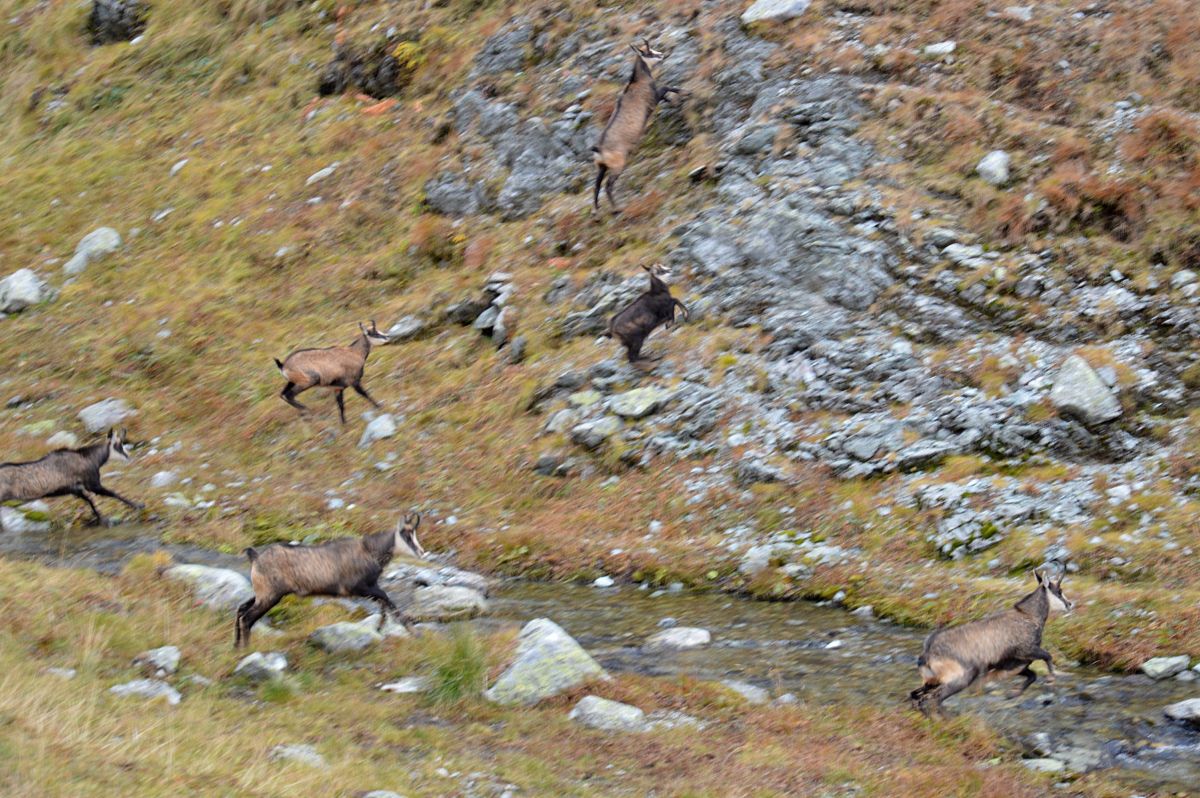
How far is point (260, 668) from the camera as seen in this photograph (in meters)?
9.47

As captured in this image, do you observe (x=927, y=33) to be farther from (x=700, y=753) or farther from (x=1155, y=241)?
(x=700, y=753)

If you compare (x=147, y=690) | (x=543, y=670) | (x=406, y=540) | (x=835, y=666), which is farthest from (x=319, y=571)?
(x=835, y=666)

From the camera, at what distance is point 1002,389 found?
46.3ft

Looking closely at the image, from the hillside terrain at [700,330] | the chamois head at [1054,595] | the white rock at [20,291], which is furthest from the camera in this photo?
the white rock at [20,291]

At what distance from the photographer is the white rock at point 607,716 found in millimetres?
8773

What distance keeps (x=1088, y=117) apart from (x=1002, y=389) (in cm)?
561

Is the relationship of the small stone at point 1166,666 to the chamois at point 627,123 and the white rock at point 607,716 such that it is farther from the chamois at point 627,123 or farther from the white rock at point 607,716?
the chamois at point 627,123

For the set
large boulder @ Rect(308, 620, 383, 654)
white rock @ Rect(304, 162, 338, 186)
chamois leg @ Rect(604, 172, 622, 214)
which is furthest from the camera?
white rock @ Rect(304, 162, 338, 186)

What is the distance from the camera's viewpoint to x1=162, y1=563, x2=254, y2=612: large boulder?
11491mm

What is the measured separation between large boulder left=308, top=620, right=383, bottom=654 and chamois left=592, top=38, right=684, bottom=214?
10190 millimetres

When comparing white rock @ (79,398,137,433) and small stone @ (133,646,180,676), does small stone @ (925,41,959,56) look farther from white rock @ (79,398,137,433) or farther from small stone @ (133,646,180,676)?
small stone @ (133,646,180,676)

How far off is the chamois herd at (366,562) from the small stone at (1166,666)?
838mm

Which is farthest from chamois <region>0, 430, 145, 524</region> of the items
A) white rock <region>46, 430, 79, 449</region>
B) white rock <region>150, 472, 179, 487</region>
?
white rock <region>46, 430, 79, 449</region>

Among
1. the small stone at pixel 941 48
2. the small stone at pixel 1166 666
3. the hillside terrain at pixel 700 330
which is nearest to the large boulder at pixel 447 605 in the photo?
the hillside terrain at pixel 700 330
